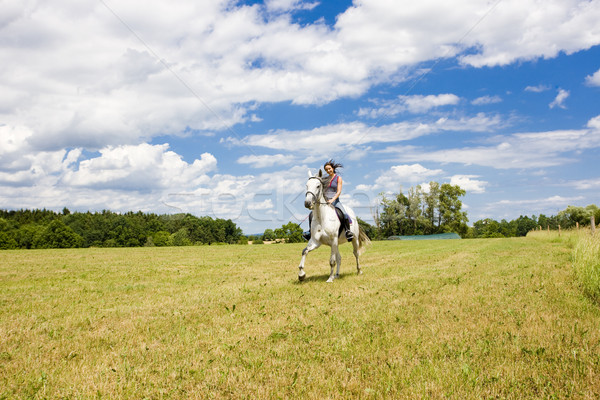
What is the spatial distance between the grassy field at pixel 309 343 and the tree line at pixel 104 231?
3591 inches

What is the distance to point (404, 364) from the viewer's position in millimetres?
4711

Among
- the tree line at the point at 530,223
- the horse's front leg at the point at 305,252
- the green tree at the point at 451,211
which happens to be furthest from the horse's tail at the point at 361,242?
the green tree at the point at 451,211

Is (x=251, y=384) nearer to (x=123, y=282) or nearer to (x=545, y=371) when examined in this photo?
(x=545, y=371)

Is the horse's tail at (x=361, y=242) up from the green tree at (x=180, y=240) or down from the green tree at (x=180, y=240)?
up

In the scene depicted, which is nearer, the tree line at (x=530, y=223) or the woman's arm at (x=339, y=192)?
the woman's arm at (x=339, y=192)

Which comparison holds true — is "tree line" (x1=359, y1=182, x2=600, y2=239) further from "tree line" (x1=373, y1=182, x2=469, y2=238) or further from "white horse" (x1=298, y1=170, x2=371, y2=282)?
"white horse" (x1=298, y1=170, x2=371, y2=282)

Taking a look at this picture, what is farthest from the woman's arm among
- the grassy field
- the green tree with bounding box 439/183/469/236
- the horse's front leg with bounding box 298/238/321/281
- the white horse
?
the green tree with bounding box 439/183/469/236

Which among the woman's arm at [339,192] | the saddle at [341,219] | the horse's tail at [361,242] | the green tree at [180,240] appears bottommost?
the green tree at [180,240]

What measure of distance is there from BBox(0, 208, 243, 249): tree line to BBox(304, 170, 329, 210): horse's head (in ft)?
292

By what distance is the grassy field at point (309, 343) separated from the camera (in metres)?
4.20

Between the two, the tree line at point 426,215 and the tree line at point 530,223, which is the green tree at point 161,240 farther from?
the tree line at point 530,223

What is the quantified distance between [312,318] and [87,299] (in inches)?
265

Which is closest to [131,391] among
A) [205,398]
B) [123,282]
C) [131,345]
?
[205,398]

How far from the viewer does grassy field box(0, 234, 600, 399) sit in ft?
13.8
